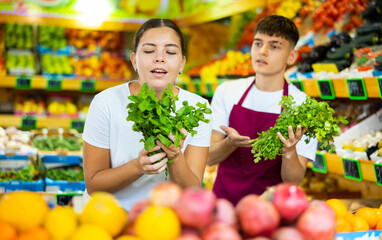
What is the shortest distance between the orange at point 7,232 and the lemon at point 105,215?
0.16m

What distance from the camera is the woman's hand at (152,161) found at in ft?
5.69

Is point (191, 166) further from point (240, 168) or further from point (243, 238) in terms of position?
point (243, 238)

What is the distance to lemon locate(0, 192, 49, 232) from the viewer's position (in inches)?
49.3

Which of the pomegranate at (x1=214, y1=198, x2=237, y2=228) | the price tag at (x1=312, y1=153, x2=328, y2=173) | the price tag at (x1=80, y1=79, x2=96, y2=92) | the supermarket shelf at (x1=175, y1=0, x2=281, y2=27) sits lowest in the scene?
the price tag at (x1=312, y1=153, x2=328, y2=173)

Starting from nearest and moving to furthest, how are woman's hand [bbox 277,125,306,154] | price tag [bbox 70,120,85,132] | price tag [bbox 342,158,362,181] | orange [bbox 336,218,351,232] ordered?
1. orange [bbox 336,218,351,232]
2. woman's hand [bbox 277,125,306,154]
3. price tag [bbox 342,158,362,181]
4. price tag [bbox 70,120,85,132]

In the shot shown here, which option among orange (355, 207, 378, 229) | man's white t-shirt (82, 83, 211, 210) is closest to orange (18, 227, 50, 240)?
man's white t-shirt (82, 83, 211, 210)

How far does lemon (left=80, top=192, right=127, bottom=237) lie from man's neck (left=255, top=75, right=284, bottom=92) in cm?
163

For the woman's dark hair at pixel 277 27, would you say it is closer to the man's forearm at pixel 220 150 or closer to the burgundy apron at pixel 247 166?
the burgundy apron at pixel 247 166

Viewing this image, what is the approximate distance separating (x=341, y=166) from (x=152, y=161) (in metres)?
1.71

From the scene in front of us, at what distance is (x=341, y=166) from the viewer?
3066 millimetres

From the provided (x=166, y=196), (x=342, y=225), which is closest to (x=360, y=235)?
(x=342, y=225)

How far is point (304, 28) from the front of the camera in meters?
5.05

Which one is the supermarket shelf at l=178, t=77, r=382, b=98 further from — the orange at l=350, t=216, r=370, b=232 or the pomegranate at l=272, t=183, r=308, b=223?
the pomegranate at l=272, t=183, r=308, b=223

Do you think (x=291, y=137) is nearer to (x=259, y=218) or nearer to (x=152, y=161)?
(x=152, y=161)
